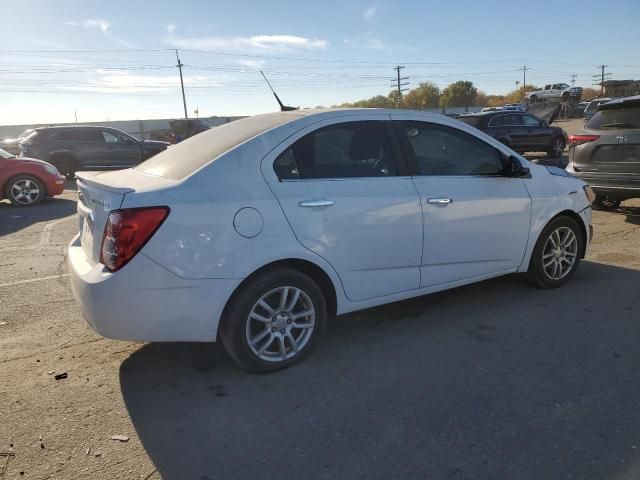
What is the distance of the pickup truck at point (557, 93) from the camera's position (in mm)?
52987

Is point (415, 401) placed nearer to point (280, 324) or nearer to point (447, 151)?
point (280, 324)

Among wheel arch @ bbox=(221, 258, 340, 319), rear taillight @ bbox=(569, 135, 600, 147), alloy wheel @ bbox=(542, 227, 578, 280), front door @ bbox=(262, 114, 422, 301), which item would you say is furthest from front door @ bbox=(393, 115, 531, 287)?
rear taillight @ bbox=(569, 135, 600, 147)

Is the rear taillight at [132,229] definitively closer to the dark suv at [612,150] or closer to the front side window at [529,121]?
the dark suv at [612,150]

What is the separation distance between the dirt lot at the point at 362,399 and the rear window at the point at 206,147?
4.33ft

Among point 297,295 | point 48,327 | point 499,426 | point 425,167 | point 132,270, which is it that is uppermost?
point 425,167

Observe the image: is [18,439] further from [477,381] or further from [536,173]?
[536,173]

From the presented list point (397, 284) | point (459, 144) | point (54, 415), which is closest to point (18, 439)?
point (54, 415)

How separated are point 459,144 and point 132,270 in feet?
8.89

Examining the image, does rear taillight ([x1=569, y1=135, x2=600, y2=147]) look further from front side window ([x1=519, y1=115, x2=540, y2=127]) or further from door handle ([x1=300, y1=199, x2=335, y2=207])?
front side window ([x1=519, y1=115, x2=540, y2=127])

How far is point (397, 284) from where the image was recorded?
3896 millimetres

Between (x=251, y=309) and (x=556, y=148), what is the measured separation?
57.0 ft

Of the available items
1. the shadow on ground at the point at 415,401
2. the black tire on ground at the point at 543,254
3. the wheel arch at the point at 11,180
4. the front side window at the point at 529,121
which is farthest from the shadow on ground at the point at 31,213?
the front side window at the point at 529,121

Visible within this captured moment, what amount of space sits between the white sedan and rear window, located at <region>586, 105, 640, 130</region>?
3586 millimetres

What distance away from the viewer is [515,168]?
14.3 feet
